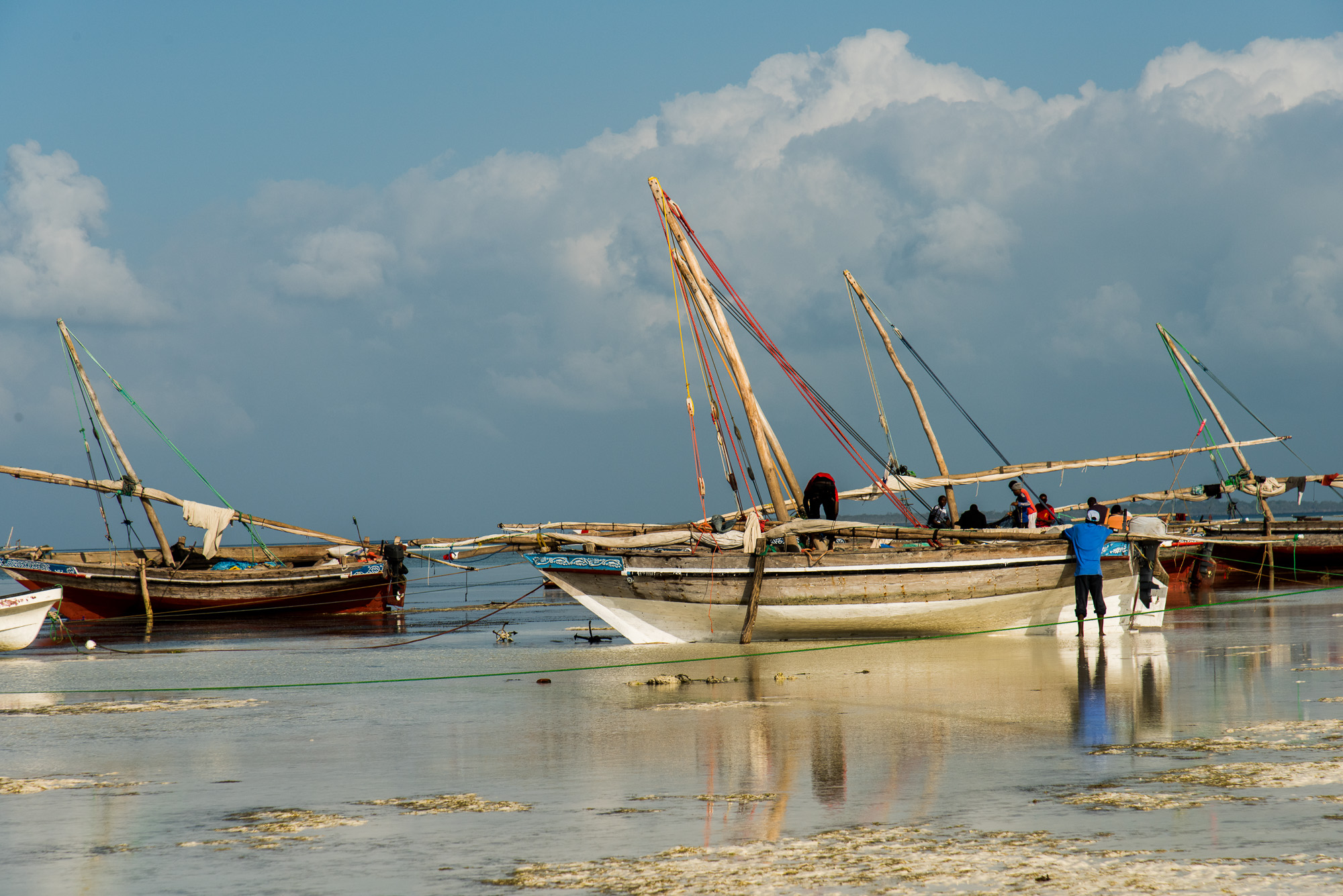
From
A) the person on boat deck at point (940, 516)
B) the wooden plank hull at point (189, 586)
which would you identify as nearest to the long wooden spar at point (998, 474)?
the person on boat deck at point (940, 516)

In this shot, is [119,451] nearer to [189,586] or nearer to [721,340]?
[189,586]

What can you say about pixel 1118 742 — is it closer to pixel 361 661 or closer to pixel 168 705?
pixel 168 705

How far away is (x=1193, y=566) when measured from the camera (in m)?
32.8

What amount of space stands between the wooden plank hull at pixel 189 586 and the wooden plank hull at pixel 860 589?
15869 millimetres

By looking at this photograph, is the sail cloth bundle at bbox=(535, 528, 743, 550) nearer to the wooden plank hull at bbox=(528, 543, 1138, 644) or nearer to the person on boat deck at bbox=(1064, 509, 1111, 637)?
the wooden plank hull at bbox=(528, 543, 1138, 644)

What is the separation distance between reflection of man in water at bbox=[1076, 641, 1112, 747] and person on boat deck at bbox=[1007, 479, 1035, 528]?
10.3 m

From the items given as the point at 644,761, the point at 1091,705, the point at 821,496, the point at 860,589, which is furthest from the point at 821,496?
the point at 644,761

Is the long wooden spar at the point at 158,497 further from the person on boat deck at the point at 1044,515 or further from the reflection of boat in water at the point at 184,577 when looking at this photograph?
the person on boat deck at the point at 1044,515

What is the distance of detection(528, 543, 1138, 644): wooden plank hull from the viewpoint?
18.7 metres

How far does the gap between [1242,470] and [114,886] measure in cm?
3852

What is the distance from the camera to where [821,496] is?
20.4 meters

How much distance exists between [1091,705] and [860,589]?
8.29m

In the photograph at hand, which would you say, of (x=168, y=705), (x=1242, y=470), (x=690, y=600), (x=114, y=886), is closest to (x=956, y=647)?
(x=690, y=600)

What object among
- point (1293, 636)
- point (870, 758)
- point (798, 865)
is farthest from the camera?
point (1293, 636)
